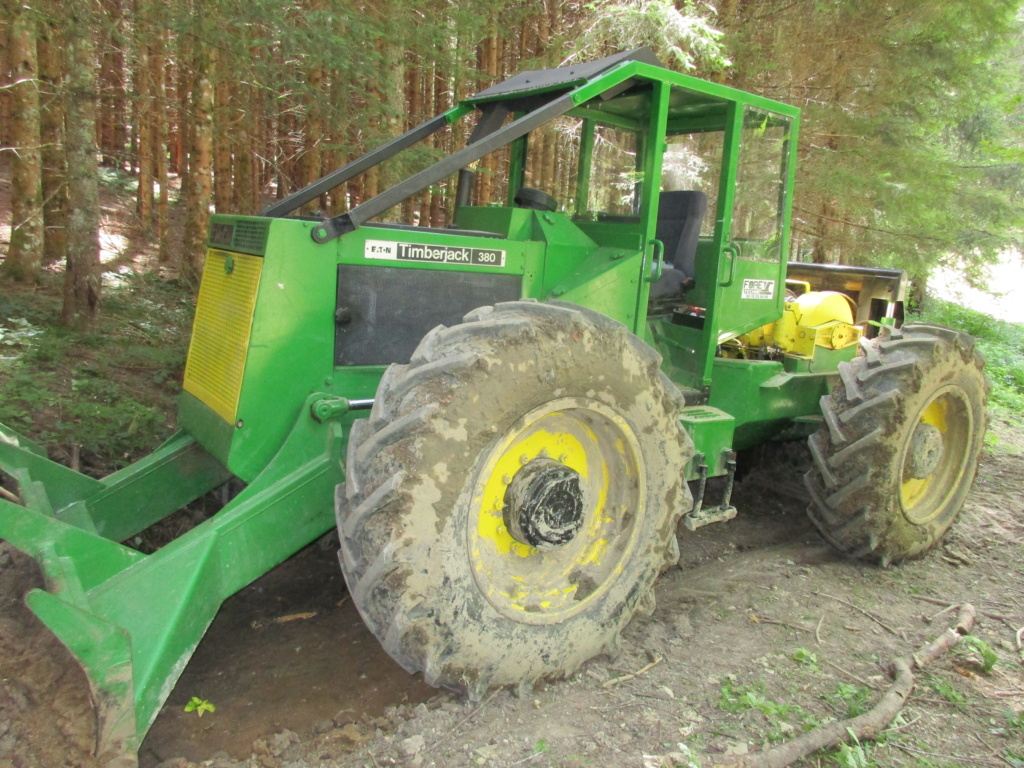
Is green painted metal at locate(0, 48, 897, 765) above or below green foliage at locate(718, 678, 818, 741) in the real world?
above

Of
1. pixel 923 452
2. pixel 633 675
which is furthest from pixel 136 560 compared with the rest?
pixel 923 452

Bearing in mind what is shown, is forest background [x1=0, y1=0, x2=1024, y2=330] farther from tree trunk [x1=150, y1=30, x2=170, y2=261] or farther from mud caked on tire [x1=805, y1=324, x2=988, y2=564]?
mud caked on tire [x1=805, y1=324, x2=988, y2=564]

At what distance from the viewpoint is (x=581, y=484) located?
10.3 feet

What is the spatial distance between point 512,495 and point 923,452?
288 centimetres

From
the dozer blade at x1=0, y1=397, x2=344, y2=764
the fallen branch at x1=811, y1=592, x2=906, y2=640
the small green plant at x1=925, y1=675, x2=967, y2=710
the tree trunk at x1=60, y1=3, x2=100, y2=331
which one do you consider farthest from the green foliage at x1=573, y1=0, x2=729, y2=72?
the dozer blade at x1=0, y1=397, x2=344, y2=764

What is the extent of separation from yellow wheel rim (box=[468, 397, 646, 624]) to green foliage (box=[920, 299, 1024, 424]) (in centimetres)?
684

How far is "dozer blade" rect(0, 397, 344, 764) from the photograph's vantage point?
2352 mm

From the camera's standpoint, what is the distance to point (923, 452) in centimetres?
456

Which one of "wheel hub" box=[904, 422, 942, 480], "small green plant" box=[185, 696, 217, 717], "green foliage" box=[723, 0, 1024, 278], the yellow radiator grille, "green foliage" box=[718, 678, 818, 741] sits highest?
"green foliage" box=[723, 0, 1024, 278]

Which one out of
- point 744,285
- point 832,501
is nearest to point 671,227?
point 744,285

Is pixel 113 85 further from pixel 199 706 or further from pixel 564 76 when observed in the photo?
pixel 199 706

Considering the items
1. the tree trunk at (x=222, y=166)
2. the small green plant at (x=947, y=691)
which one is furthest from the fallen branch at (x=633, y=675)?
the tree trunk at (x=222, y=166)

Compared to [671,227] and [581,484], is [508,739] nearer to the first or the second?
[581,484]

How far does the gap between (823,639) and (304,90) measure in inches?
255
